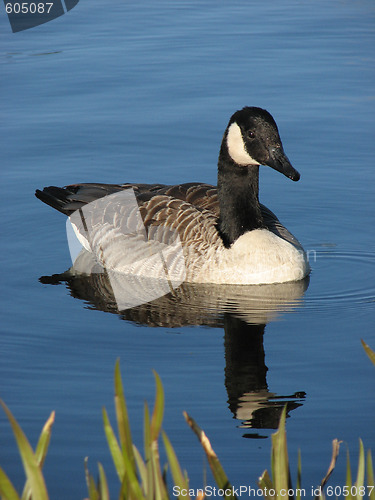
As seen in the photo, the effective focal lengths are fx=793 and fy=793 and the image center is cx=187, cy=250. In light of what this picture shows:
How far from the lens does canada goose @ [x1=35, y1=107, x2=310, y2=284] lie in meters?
8.58

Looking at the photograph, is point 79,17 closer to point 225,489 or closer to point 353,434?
point 353,434

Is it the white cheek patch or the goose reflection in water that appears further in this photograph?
the white cheek patch

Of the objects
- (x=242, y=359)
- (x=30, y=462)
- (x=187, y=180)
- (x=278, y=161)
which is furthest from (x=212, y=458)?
(x=187, y=180)

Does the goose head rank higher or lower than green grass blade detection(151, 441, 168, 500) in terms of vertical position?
higher

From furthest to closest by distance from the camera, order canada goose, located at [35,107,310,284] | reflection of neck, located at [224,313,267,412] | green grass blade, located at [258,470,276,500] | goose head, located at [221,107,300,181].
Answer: canada goose, located at [35,107,310,284], goose head, located at [221,107,300,181], reflection of neck, located at [224,313,267,412], green grass blade, located at [258,470,276,500]

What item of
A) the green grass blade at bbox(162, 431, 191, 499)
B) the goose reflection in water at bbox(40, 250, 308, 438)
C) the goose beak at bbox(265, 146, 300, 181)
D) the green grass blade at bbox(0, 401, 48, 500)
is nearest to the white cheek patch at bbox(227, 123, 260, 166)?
the goose beak at bbox(265, 146, 300, 181)

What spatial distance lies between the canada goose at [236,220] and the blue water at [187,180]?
0.48 metres

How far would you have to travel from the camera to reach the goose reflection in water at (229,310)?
618 cm

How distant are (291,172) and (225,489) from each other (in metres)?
5.05

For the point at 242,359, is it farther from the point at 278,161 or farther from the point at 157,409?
the point at 157,409

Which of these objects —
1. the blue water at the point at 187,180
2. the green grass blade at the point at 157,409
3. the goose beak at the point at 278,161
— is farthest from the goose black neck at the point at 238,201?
the green grass blade at the point at 157,409

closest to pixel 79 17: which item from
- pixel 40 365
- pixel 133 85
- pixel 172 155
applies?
pixel 133 85

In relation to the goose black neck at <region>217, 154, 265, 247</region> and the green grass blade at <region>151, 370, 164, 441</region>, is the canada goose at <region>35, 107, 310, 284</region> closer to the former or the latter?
the goose black neck at <region>217, 154, 265, 247</region>

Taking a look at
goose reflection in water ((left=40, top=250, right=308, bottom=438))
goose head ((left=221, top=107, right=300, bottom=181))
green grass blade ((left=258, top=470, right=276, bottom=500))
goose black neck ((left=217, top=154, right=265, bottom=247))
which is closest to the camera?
green grass blade ((left=258, top=470, right=276, bottom=500))
